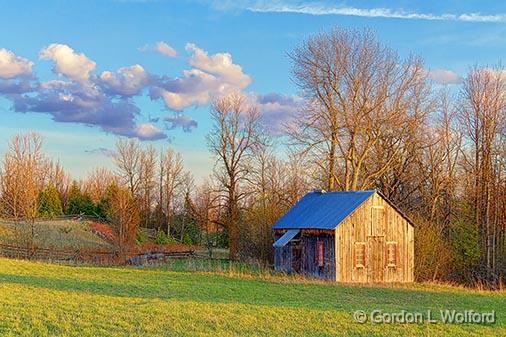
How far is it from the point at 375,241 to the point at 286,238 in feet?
16.9

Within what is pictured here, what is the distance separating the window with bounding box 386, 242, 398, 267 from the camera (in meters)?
32.2

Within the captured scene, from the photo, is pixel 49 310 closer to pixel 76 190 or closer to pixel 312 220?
pixel 312 220

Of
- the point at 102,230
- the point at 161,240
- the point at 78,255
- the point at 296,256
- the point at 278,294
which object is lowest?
the point at 278,294

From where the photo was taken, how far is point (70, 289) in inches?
840

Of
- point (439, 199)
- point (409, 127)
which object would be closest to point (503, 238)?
point (439, 199)

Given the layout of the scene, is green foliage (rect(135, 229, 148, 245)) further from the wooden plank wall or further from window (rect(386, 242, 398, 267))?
window (rect(386, 242, 398, 267))

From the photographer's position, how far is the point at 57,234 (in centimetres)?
5250

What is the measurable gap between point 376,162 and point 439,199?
6125 millimetres

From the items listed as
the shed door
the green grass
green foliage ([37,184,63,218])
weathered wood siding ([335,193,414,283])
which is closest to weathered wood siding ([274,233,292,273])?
weathered wood siding ([335,193,414,283])

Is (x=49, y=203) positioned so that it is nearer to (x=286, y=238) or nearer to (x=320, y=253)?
(x=286, y=238)

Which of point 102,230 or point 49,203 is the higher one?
point 49,203

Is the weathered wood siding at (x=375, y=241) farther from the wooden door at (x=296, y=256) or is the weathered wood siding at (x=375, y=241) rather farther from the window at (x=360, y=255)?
the wooden door at (x=296, y=256)

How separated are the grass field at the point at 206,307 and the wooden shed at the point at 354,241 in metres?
3.32

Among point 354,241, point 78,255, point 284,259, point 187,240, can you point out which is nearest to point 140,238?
point 187,240
